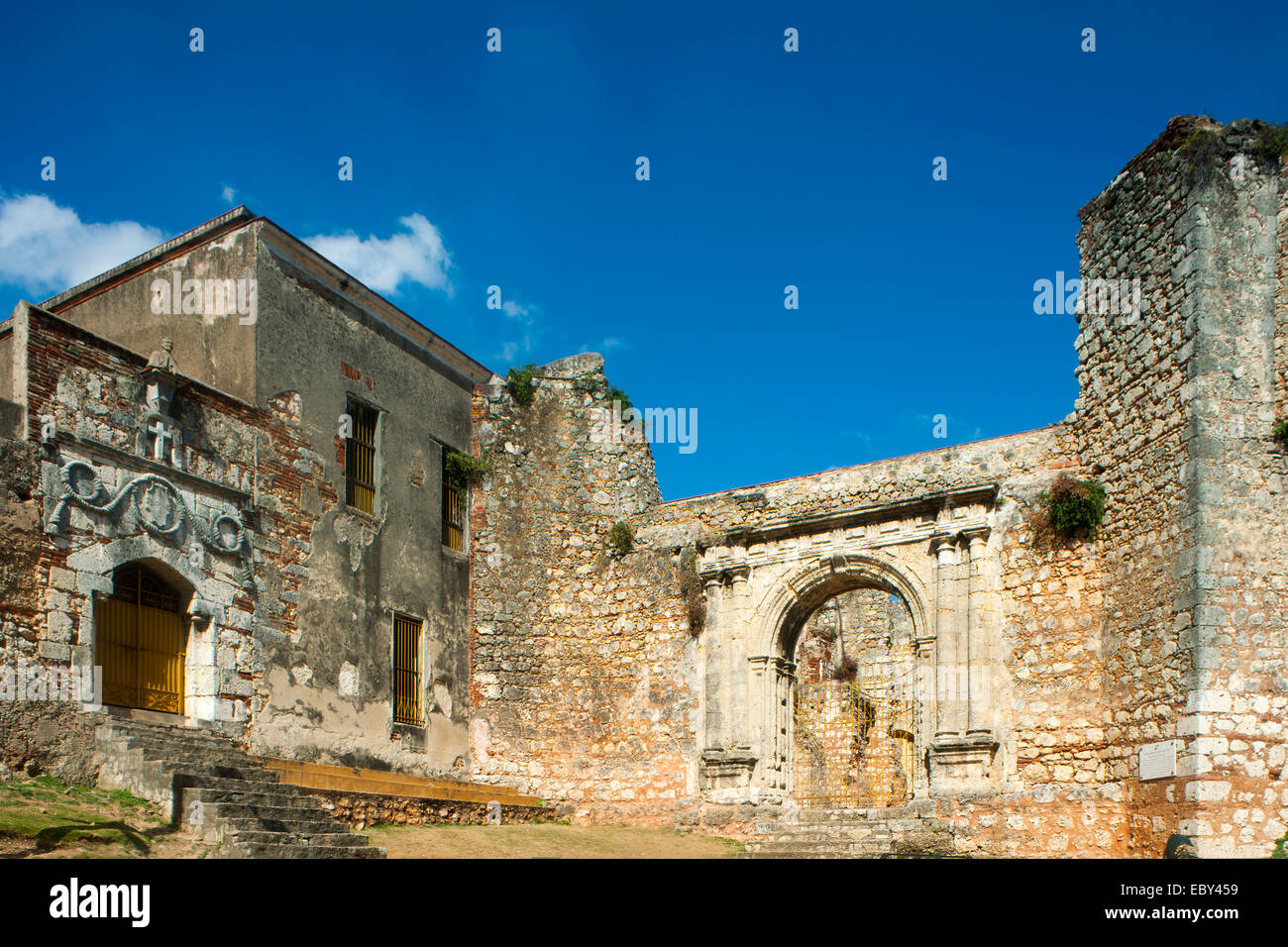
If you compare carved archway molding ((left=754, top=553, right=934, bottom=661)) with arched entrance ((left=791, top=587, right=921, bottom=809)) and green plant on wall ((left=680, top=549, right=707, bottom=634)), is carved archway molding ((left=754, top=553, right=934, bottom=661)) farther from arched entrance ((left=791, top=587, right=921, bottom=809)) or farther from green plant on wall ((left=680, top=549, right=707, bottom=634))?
arched entrance ((left=791, top=587, right=921, bottom=809))

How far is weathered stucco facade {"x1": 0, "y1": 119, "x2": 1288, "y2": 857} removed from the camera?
11.9 metres

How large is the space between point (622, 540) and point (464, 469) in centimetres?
253

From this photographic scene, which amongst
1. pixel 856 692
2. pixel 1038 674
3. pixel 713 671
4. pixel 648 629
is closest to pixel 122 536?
pixel 648 629

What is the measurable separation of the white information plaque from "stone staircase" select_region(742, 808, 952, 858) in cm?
233

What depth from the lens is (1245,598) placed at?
11789 mm

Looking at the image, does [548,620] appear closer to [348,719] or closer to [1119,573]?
[348,719]

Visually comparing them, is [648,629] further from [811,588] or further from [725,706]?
[811,588]

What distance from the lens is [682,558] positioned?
16.9 m

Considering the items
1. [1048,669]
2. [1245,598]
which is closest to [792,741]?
[1048,669]

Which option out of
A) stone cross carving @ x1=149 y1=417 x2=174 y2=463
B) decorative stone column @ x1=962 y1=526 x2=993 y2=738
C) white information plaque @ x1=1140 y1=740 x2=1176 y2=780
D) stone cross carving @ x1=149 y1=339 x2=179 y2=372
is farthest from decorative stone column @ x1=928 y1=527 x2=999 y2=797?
stone cross carving @ x1=149 y1=339 x2=179 y2=372

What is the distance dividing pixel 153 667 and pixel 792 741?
7.73 meters

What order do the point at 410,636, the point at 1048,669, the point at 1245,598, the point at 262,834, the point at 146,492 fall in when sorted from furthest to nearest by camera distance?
the point at 410,636, the point at 1048,669, the point at 146,492, the point at 1245,598, the point at 262,834

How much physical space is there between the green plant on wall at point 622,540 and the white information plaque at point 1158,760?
735cm

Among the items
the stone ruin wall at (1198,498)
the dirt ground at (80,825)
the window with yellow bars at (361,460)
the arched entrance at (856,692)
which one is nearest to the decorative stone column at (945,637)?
the stone ruin wall at (1198,498)
